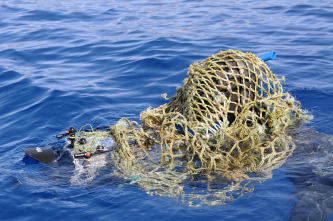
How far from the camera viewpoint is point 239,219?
176 inches

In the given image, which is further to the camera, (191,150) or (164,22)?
(164,22)

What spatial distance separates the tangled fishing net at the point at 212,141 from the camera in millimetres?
5020

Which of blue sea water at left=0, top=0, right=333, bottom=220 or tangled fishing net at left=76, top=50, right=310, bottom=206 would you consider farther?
tangled fishing net at left=76, top=50, right=310, bottom=206

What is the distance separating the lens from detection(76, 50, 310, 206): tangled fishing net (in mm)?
5020

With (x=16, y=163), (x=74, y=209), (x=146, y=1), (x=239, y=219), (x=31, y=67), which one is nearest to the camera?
(x=239, y=219)

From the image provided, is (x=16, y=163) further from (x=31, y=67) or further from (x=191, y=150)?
(x=31, y=67)

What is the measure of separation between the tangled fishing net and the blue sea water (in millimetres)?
204

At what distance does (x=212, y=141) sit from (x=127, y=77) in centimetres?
512

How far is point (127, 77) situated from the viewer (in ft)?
32.9

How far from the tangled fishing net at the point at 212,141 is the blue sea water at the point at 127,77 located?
0.20 metres

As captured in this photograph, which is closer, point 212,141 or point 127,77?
point 212,141

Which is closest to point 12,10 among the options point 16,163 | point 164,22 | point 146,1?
point 146,1

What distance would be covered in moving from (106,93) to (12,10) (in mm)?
10839

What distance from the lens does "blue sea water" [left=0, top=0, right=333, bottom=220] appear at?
483 centimetres
